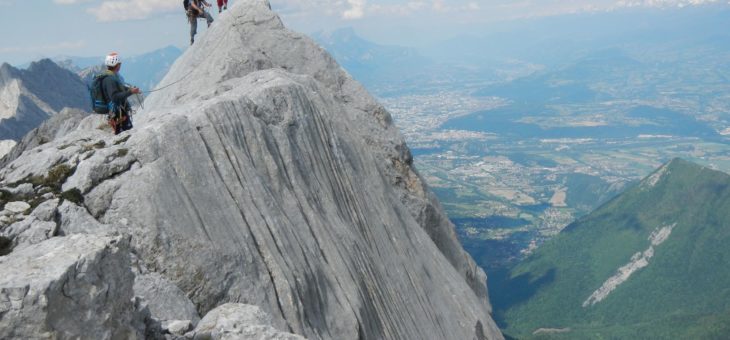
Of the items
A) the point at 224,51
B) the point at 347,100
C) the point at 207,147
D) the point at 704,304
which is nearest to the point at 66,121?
the point at 224,51

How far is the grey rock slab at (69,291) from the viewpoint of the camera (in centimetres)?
893

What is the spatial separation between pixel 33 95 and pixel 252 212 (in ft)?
442

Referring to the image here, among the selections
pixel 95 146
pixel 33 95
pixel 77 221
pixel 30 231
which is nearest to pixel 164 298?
pixel 77 221

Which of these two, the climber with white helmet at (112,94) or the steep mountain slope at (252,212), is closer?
the steep mountain slope at (252,212)

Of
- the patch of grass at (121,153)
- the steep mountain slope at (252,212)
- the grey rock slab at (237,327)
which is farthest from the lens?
the patch of grass at (121,153)

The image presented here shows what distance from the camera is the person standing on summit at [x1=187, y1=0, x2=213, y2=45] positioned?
39.2 m

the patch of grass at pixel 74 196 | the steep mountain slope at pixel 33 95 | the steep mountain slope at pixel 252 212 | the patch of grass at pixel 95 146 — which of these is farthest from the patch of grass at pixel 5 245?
the steep mountain slope at pixel 33 95

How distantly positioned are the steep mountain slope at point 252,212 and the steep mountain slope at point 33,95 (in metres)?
97.1

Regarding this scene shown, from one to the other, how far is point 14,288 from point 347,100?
88.4 ft

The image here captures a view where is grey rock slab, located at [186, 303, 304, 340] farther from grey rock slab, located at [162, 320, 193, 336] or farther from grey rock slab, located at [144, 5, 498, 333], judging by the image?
grey rock slab, located at [144, 5, 498, 333]

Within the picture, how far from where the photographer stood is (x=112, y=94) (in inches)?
880

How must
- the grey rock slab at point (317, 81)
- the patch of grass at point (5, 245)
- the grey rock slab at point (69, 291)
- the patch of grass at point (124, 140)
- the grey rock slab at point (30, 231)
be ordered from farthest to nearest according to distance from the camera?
the grey rock slab at point (317, 81), the patch of grass at point (124, 140), the grey rock slab at point (30, 231), the patch of grass at point (5, 245), the grey rock slab at point (69, 291)

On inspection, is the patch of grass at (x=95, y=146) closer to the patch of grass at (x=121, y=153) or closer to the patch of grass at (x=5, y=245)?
the patch of grass at (x=121, y=153)

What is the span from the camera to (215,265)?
16.6 metres
